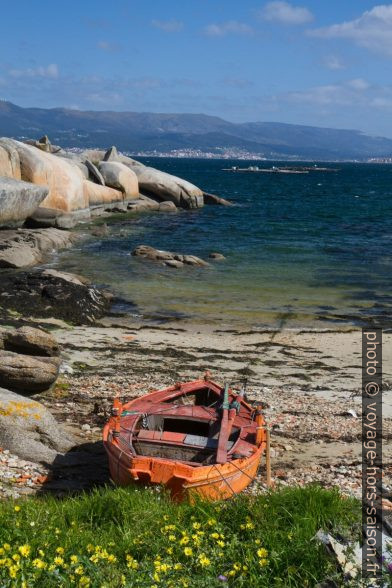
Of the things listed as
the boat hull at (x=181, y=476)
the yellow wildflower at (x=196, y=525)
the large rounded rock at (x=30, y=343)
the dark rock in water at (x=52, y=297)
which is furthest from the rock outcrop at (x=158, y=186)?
the yellow wildflower at (x=196, y=525)

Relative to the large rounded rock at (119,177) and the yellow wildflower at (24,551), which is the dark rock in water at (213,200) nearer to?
the large rounded rock at (119,177)

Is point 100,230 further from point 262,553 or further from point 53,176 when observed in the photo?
point 262,553

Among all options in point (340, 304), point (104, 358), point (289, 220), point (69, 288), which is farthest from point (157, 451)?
point (289, 220)

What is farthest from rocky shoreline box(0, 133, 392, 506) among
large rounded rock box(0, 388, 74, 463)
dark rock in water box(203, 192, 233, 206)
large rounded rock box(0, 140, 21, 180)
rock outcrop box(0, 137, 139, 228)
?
dark rock in water box(203, 192, 233, 206)

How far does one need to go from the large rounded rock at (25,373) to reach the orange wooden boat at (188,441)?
204 centimetres

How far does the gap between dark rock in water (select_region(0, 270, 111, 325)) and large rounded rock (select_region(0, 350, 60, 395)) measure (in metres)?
6.69

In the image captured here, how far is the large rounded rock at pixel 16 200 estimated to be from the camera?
3011 centimetres

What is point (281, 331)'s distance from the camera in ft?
62.3

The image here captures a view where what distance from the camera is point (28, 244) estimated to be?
28172 mm

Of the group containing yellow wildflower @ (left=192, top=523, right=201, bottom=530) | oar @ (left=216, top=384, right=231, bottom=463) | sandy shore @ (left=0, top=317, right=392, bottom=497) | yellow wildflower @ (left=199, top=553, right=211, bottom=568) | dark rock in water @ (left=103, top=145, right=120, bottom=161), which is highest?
dark rock in water @ (left=103, top=145, right=120, bottom=161)

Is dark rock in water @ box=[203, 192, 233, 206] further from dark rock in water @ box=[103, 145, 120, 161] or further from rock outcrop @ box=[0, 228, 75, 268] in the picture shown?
rock outcrop @ box=[0, 228, 75, 268]

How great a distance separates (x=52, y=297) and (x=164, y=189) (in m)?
33.0

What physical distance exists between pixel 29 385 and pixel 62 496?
3.66m

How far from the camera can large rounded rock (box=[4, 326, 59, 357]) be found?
1269 centimetres
